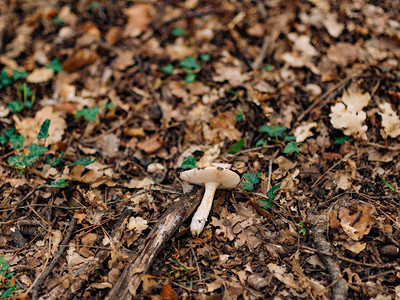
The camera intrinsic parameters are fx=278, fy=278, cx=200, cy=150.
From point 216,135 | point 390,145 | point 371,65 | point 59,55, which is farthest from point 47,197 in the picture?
point 371,65

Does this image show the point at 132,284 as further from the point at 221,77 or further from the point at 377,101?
the point at 377,101

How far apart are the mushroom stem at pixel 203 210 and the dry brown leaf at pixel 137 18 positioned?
307 centimetres

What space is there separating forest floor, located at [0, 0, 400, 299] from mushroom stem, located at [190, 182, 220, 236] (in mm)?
122

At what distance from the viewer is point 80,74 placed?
4203 mm

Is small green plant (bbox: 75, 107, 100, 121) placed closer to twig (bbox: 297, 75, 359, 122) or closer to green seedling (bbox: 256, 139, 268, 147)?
green seedling (bbox: 256, 139, 268, 147)

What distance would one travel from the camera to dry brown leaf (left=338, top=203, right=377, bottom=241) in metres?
2.43

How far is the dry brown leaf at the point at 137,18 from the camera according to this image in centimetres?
454

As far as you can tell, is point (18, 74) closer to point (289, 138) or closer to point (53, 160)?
point (53, 160)

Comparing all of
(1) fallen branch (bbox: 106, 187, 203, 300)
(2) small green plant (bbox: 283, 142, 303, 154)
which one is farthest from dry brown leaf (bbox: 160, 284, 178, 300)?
(2) small green plant (bbox: 283, 142, 303, 154)

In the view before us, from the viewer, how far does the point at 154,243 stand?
245 cm

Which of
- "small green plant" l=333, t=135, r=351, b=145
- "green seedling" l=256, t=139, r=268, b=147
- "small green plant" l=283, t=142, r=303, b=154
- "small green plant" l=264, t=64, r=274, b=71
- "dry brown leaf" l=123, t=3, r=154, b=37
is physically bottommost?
"green seedling" l=256, t=139, r=268, b=147

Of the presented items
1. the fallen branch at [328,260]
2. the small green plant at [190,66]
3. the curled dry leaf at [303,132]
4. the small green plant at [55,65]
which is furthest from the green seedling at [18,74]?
the fallen branch at [328,260]

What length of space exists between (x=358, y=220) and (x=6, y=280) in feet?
10.2

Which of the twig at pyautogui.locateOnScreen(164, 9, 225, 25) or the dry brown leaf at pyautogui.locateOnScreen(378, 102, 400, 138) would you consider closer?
the dry brown leaf at pyautogui.locateOnScreen(378, 102, 400, 138)
